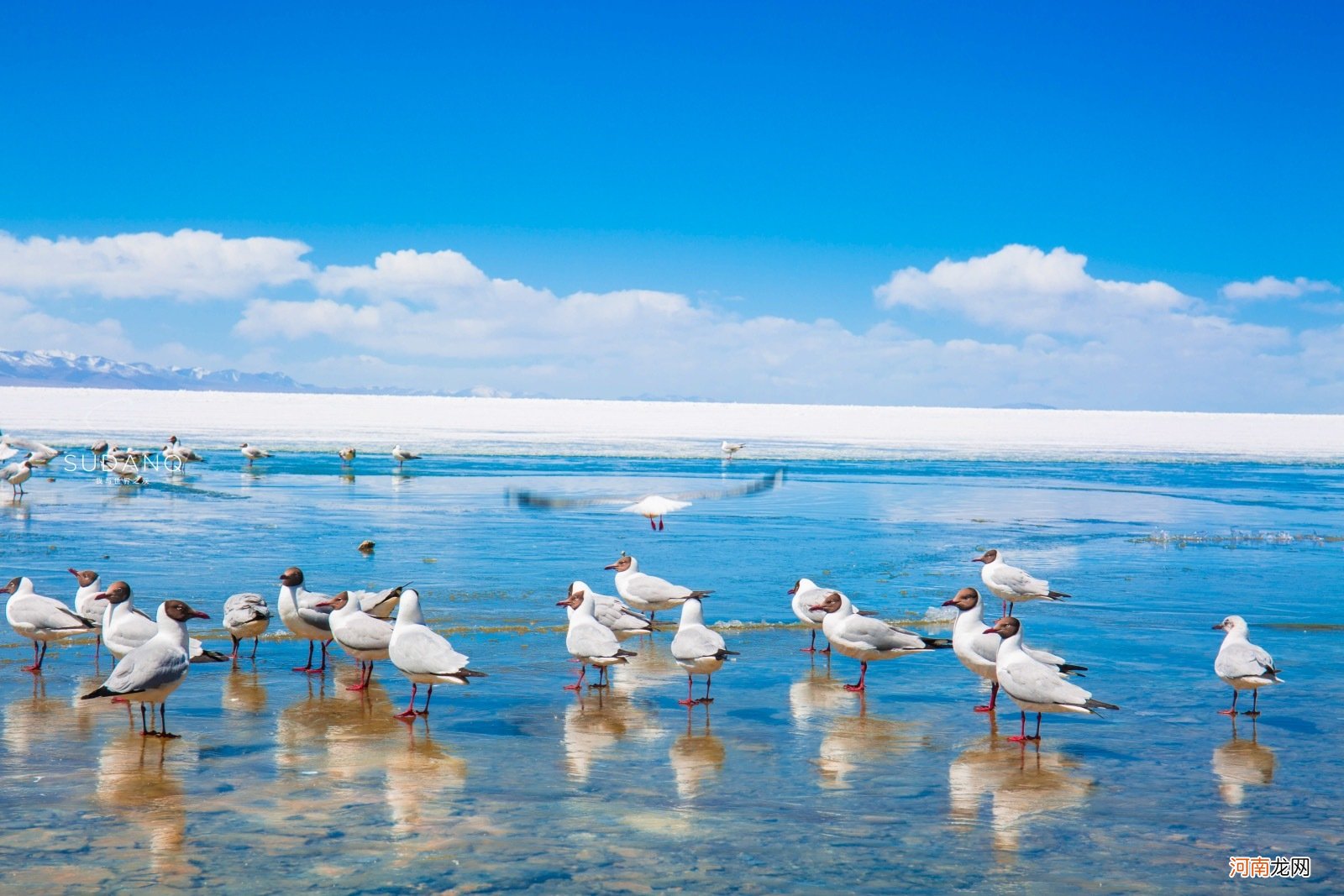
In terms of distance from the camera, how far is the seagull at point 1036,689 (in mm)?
8977

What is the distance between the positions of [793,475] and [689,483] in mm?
5958

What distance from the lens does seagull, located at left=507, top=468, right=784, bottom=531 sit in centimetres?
2588

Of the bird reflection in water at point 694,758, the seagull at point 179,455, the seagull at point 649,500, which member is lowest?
the bird reflection in water at point 694,758

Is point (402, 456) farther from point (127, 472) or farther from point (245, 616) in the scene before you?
point (245, 616)

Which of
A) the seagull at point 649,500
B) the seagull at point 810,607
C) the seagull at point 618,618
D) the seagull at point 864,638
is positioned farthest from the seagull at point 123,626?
the seagull at point 649,500

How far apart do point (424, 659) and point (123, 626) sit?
9.95ft

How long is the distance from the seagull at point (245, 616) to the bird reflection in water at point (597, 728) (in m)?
3.44

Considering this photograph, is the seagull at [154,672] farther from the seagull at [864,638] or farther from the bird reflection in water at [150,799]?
the seagull at [864,638]

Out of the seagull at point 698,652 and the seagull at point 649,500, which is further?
the seagull at point 649,500

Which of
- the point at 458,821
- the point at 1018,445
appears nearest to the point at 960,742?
the point at 458,821

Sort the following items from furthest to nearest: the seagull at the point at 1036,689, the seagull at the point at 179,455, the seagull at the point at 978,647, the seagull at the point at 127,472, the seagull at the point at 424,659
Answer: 1. the seagull at the point at 179,455
2. the seagull at the point at 127,472
3. the seagull at the point at 978,647
4. the seagull at the point at 424,659
5. the seagull at the point at 1036,689

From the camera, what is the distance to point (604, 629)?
35.0 feet

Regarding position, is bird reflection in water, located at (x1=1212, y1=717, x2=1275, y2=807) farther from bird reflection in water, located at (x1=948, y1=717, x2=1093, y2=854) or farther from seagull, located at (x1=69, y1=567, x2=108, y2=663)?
seagull, located at (x1=69, y1=567, x2=108, y2=663)

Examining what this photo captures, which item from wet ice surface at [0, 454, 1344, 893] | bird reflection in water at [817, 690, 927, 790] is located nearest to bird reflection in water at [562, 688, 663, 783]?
wet ice surface at [0, 454, 1344, 893]
